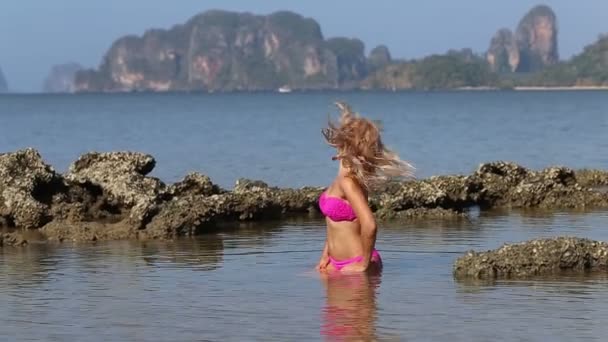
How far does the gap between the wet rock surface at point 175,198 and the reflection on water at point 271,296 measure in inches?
27.6

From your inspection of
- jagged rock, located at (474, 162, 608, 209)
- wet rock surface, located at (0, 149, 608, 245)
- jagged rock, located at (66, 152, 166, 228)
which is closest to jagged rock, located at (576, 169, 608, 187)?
wet rock surface, located at (0, 149, 608, 245)

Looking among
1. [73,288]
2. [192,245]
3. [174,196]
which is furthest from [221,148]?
[73,288]

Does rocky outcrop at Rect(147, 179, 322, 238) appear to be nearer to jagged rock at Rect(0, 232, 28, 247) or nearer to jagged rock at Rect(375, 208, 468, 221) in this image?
jagged rock at Rect(0, 232, 28, 247)

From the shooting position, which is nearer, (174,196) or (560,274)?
(560,274)

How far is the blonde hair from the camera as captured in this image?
11023mm

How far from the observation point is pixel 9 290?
38.6 ft

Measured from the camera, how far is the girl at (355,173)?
11.0 meters

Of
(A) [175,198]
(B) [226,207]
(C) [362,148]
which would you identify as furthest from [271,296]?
(A) [175,198]

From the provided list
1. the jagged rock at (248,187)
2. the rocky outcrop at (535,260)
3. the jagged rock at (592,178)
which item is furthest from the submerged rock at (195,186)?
the rocky outcrop at (535,260)

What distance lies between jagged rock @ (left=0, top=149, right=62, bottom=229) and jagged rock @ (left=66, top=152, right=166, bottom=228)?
0.44 metres

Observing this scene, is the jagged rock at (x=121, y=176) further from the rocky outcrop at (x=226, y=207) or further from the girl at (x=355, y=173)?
the girl at (x=355, y=173)

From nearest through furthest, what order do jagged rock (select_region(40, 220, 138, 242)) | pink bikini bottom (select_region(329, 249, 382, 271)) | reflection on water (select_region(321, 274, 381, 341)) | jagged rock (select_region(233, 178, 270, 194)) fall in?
reflection on water (select_region(321, 274, 381, 341)) < pink bikini bottom (select_region(329, 249, 382, 271)) < jagged rock (select_region(40, 220, 138, 242)) < jagged rock (select_region(233, 178, 270, 194))

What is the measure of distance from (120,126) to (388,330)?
222 feet

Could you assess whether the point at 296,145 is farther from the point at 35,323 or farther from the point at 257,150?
the point at 35,323
